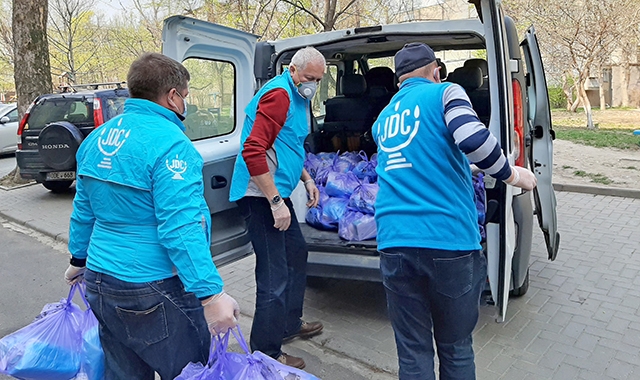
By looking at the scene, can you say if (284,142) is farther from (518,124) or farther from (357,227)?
(518,124)

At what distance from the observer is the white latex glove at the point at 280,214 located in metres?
2.92

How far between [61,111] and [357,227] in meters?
7.14

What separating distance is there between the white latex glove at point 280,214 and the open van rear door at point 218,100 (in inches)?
31.2

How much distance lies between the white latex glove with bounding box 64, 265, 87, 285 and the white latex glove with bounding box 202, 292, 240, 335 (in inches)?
31.9

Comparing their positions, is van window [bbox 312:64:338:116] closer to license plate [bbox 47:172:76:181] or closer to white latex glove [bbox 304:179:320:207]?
white latex glove [bbox 304:179:320:207]

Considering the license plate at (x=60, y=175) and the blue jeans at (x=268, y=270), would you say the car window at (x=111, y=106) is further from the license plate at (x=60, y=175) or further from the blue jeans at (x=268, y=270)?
the blue jeans at (x=268, y=270)

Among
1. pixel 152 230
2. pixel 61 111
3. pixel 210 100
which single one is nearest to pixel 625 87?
pixel 61 111

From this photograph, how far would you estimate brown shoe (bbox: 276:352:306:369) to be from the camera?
3.27 meters

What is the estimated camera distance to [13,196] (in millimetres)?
9523

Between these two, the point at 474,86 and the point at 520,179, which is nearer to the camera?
the point at 520,179

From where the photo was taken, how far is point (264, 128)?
2859mm

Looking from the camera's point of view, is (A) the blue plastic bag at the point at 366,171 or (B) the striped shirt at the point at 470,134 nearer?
(B) the striped shirt at the point at 470,134

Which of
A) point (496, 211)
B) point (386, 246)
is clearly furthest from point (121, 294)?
point (496, 211)

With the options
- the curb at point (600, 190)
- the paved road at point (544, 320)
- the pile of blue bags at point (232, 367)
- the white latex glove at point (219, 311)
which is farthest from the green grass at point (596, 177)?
the white latex glove at point (219, 311)
